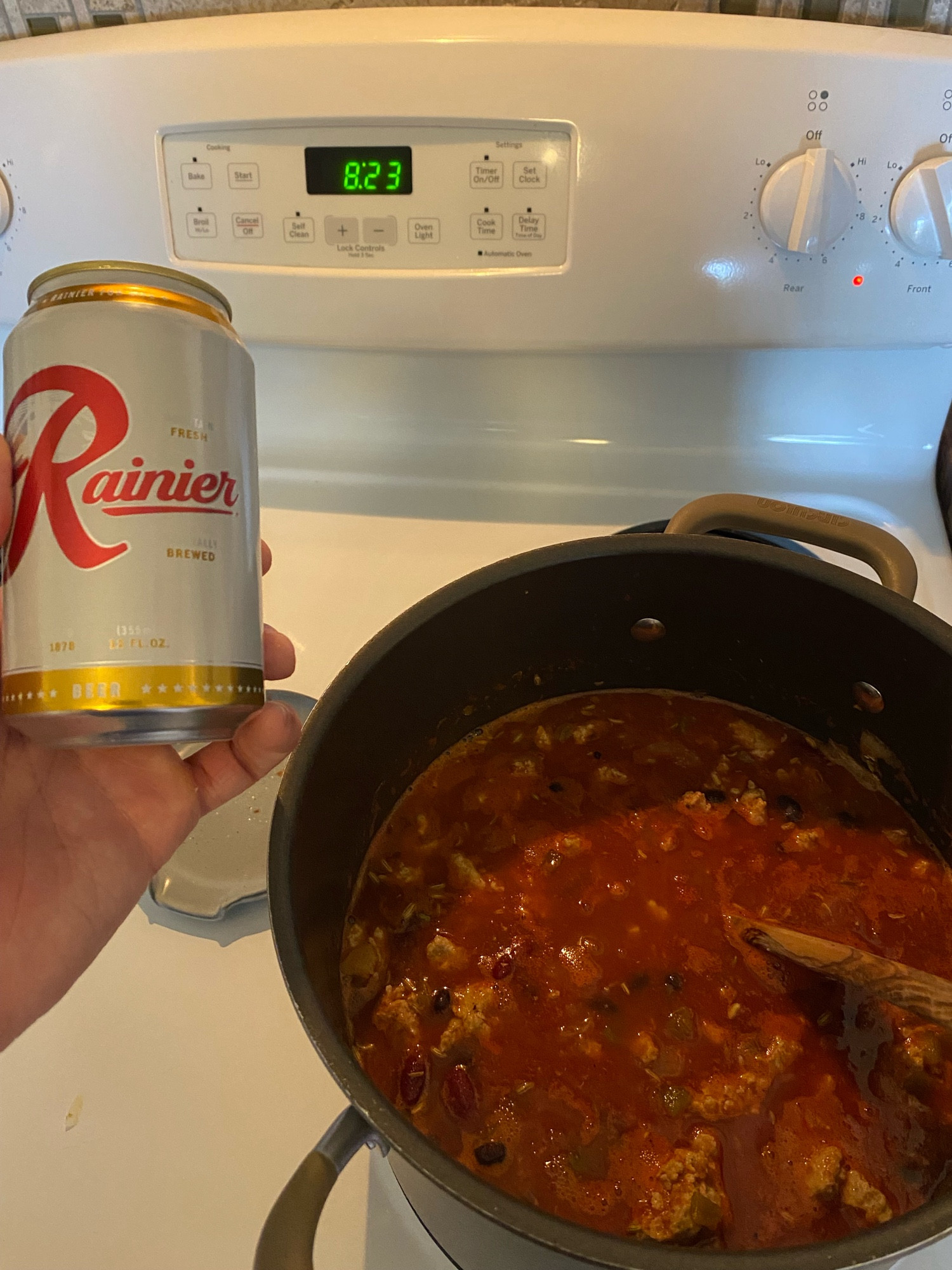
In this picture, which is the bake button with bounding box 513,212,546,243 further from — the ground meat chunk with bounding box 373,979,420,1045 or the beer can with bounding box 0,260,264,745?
the ground meat chunk with bounding box 373,979,420,1045

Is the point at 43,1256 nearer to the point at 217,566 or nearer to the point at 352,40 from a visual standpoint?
the point at 217,566

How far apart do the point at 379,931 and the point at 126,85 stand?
83 centimetres

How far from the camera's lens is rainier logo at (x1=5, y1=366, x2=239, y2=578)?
1.67 feet

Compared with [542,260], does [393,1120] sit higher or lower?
lower

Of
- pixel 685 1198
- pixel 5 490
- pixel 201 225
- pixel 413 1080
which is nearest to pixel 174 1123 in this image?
pixel 413 1080

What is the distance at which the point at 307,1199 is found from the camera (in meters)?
0.47

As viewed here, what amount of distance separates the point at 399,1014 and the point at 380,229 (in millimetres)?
738

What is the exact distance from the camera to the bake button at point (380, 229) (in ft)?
2.80

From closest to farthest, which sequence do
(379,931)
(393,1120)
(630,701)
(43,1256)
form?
(393,1120) → (43,1256) → (379,931) → (630,701)

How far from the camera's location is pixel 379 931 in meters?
0.78

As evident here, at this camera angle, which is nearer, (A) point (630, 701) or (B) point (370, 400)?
(A) point (630, 701)

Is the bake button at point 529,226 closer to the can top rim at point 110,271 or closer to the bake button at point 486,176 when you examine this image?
the bake button at point 486,176

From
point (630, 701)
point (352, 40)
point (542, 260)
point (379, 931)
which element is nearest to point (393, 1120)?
point (379, 931)

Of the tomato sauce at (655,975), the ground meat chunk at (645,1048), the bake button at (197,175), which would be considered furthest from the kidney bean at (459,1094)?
the bake button at (197,175)
